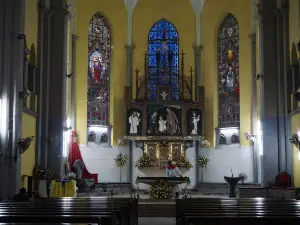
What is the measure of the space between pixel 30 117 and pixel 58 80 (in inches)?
119

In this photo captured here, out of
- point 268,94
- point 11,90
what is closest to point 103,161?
point 268,94

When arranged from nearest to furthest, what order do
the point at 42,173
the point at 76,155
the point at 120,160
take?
the point at 42,173, the point at 76,155, the point at 120,160

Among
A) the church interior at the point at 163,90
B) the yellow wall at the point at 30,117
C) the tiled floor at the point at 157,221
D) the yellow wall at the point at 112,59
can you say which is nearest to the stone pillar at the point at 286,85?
the church interior at the point at 163,90

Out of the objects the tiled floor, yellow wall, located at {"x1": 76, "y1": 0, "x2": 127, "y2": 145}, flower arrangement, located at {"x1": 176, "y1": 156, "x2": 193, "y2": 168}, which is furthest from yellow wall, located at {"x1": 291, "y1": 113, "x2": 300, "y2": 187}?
yellow wall, located at {"x1": 76, "y1": 0, "x2": 127, "y2": 145}

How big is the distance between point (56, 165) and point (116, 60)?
9458 mm

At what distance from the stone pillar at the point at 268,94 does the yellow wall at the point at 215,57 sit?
4.94 metres

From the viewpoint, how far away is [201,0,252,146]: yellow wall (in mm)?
28141

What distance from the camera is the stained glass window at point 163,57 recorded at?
98.3ft

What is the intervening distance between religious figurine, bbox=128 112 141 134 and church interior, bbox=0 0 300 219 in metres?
0.05

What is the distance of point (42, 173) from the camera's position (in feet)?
68.0

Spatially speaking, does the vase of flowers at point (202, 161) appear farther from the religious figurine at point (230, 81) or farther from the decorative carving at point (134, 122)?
the religious figurine at point (230, 81)

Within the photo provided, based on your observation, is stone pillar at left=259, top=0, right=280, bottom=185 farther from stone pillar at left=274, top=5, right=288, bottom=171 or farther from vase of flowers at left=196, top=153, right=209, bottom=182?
vase of flowers at left=196, top=153, right=209, bottom=182

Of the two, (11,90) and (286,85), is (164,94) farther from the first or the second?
(11,90)

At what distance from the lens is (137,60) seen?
100.0ft
